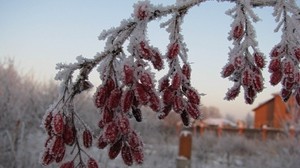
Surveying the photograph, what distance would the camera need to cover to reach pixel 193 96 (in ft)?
4.28

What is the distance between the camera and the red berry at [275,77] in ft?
4.51

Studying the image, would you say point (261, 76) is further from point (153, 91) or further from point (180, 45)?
point (153, 91)

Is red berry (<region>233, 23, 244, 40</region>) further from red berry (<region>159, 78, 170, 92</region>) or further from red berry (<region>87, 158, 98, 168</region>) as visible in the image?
red berry (<region>87, 158, 98, 168</region>)

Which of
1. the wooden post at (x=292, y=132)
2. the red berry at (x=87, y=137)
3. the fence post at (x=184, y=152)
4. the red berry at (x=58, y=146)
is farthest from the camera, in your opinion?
the wooden post at (x=292, y=132)

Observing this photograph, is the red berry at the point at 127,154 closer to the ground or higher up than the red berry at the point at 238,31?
closer to the ground

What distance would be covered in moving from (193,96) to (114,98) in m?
0.29

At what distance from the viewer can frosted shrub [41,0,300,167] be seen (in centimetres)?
115

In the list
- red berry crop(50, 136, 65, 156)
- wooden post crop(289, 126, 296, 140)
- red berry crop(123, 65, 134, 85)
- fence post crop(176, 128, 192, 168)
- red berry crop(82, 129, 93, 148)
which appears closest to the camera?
red berry crop(123, 65, 134, 85)

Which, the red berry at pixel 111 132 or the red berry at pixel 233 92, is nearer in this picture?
the red berry at pixel 111 132

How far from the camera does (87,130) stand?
1.35 m

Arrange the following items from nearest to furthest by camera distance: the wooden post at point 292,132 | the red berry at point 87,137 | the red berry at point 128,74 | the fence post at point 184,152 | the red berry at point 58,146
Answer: the red berry at point 128,74
the red berry at point 58,146
the red berry at point 87,137
the fence post at point 184,152
the wooden post at point 292,132

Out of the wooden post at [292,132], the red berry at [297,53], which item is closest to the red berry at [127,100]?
the red berry at [297,53]

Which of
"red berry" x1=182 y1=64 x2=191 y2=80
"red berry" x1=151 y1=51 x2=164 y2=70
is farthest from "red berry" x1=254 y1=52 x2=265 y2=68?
"red berry" x1=151 y1=51 x2=164 y2=70

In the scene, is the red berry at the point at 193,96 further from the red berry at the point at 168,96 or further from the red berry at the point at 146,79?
the red berry at the point at 146,79
